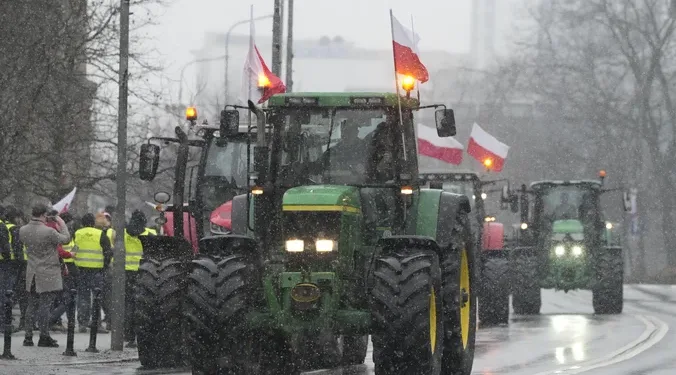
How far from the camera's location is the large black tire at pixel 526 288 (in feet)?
99.1

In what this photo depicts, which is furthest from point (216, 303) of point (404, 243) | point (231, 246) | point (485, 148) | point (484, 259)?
point (485, 148)

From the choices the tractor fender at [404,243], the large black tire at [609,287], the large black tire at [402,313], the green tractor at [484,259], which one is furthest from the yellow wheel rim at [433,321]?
the large black tire at [609,287]

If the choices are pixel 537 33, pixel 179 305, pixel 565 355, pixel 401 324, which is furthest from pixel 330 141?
pixel 537 33

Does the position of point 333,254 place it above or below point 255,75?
below

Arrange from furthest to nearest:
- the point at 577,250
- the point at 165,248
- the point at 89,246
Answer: the point at 577,250
the point at 89,246
the point at 165,248

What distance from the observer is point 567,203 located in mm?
33438

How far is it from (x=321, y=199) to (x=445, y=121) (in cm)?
188

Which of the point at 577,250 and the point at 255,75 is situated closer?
the point at 255,75

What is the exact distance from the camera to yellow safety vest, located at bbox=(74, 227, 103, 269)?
23672 mm

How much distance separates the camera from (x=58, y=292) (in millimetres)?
21766

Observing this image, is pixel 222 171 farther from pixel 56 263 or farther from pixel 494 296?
pixel 494 296

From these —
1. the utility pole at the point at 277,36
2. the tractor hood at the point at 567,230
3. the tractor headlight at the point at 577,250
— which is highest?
the utility pole at the point at 277,36

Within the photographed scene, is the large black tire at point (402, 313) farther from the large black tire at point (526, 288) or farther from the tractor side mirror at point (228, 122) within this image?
the large black tire at point (526, 288)

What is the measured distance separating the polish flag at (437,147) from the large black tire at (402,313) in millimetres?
20813
